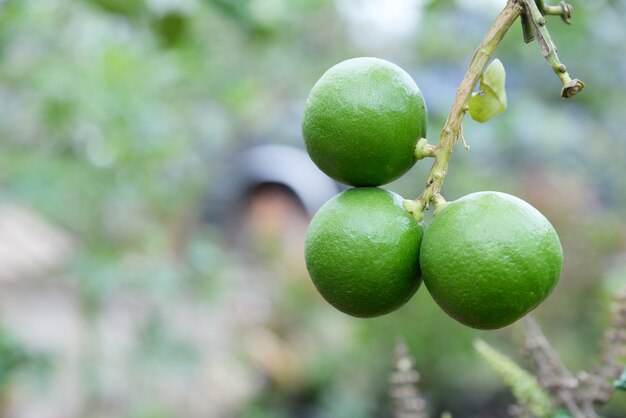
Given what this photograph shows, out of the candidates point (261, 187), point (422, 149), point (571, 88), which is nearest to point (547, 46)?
point (571, 88)

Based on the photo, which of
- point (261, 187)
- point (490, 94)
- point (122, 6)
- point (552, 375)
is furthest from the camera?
point (261, 187)

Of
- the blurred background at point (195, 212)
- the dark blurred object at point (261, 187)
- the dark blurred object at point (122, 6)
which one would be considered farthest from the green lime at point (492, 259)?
the dark blurred object at point (261, 187)

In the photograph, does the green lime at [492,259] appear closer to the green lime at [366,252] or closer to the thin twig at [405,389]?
the green lime at [366,252]

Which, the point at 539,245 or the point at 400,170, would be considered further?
the point at 400,170

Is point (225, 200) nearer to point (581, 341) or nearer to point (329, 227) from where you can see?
point (581, 341)

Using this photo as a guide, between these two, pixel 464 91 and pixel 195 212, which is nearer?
pixel 464 91

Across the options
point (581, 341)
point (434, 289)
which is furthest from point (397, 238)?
point (581, 341)

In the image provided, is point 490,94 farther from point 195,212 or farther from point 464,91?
point 195,212
